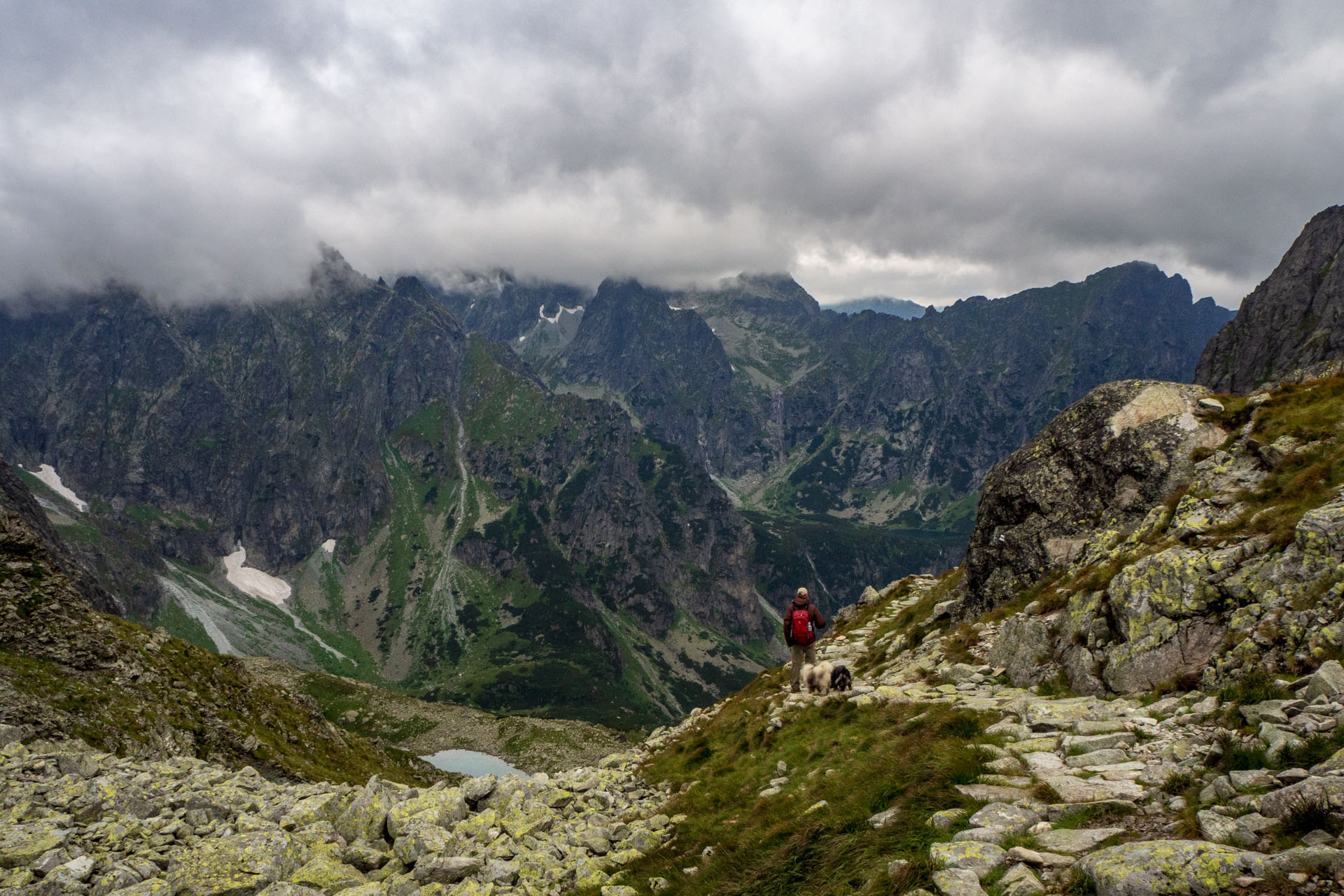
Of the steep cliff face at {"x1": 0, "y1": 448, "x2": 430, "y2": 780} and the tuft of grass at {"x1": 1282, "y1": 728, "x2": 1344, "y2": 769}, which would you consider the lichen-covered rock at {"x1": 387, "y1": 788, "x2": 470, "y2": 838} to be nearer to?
the tuft of grass at {"x1": 1282, "y1": 728, "x2": 1344, "y2": 769}

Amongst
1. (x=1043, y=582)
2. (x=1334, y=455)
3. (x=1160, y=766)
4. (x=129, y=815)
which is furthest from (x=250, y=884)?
(x=1334, y=455)

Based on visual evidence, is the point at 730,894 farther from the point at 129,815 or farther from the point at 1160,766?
the point at 129,815

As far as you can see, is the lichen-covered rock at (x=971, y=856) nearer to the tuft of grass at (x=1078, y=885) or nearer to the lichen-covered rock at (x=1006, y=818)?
the lichen-covered rock at (x=1006, y=818)

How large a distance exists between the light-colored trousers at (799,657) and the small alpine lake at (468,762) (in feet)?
547

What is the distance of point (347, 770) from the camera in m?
68.9

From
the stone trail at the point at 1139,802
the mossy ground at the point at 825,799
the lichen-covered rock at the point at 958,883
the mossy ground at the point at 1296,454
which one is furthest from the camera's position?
the mossy ground at the point at 1296,454

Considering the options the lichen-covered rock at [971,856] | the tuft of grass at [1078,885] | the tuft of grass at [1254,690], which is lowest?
the lichen-covered rock at [971,856]

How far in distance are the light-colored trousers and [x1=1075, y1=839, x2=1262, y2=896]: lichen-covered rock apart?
19.7m

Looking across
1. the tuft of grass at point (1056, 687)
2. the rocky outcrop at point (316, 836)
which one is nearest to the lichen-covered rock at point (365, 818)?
the rocky outcrop at point (316, 836)

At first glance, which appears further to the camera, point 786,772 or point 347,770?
point 347,770

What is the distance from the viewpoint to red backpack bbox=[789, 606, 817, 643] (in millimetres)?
27219

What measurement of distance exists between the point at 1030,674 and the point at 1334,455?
11232mm

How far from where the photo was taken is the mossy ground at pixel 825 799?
38.0ft

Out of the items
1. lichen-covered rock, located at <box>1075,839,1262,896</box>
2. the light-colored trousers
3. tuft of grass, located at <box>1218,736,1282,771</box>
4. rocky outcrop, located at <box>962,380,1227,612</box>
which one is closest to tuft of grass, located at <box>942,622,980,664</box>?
rocky outcrop, located at <box>962,380,1227,612</box>
